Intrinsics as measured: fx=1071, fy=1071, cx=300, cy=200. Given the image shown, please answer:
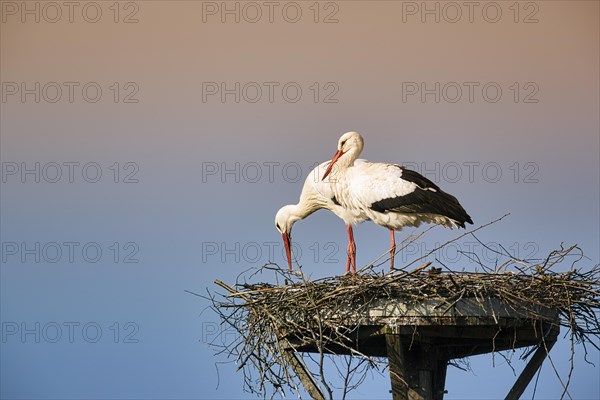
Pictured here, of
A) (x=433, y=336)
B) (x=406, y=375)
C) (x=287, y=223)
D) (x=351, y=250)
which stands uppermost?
(x=287, y=223)

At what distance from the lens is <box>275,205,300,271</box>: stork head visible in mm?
9172

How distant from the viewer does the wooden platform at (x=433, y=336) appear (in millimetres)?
5883

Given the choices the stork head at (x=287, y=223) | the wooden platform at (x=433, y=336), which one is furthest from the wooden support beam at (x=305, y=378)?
the stork head at (x=287, y=223)

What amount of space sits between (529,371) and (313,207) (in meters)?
2.90

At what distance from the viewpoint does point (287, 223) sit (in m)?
9.27

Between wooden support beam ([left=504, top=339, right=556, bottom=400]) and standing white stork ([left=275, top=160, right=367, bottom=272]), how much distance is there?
2011mm

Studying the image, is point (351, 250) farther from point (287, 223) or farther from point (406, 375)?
point (406, 375)

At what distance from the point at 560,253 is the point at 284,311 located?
1.65 m

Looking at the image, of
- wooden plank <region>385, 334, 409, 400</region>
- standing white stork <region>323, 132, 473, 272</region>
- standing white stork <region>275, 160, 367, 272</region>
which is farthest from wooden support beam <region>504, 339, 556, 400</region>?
standing white stork <region>275, 160, 367, 272</region>

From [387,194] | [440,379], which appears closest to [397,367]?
[440,379]

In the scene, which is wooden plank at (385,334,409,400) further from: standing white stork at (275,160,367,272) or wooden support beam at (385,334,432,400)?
standing white stork at (275,160,367,272)

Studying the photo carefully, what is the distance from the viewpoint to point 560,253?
20.6 feet

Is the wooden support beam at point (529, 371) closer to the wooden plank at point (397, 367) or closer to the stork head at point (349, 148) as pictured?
the wooden plank at point (397, 367)

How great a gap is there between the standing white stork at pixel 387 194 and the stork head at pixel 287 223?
3.28ft
